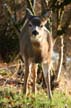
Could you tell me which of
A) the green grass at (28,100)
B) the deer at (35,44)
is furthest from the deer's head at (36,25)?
the green grass at (28,100)

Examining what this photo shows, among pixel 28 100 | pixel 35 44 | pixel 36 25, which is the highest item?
pixel 36 25

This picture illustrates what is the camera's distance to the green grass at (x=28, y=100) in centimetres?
819

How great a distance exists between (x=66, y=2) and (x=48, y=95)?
8.67ft

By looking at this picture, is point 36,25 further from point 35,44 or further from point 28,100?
point 28,100

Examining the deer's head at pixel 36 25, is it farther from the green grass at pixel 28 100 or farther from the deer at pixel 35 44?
the green grass at pixel 28 100

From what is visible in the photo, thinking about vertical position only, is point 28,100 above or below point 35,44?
below

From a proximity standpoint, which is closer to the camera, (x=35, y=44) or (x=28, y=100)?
(x=28, y=100)

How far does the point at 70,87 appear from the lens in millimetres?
11633

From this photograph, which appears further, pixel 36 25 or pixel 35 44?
pixel 35 44

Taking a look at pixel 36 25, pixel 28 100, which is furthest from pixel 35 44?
pixel 28 100

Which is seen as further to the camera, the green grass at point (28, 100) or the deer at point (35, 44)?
the deer at point (35, 44)

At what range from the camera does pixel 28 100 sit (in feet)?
27.7

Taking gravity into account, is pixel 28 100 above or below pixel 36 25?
below

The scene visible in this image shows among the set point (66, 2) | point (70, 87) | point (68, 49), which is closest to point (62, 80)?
point (70, 87)
